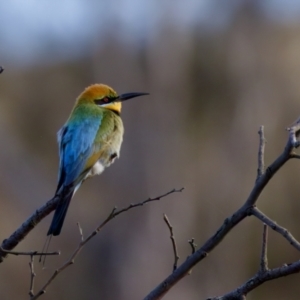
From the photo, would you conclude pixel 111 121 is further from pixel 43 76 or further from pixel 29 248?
pixel 43 76

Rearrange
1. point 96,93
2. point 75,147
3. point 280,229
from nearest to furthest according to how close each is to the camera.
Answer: point 280,229 → point 75,147 → point 96,93

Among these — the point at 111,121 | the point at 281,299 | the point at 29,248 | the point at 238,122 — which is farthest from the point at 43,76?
the point at 111,121

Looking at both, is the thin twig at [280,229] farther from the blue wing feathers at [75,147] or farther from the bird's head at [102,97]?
the bird's head at [102,97]

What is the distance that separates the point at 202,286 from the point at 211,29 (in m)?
3.71

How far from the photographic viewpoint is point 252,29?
356 inches

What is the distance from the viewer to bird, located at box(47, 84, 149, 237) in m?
2.18

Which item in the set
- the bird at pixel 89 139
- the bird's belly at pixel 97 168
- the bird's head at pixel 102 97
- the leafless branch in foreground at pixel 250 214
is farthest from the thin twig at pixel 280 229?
the bird's head at pixel 102 97

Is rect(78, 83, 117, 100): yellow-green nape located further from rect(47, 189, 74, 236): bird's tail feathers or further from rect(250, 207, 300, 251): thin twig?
rect(250, 207, 300, 251): thin twig

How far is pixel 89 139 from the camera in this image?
2377 mm

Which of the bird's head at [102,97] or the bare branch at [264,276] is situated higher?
the bird's head at [102,97]

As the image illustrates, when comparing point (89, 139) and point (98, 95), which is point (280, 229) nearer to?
point (89, 139)

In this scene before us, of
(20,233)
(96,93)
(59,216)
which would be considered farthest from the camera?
(96,93)

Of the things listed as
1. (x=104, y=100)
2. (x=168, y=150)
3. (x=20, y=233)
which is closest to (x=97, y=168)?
(x=104, y=100)

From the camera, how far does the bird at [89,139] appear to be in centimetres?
218
